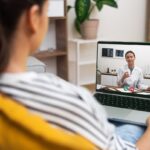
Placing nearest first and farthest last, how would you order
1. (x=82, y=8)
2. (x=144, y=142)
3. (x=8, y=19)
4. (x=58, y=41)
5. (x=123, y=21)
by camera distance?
1. (x=8, y=19)
2. (x=144, y=142)
3. (x=82, y=8)
4. (x=58, y=41)
5. (x=123, y=21)

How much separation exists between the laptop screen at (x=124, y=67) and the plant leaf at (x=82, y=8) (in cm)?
157

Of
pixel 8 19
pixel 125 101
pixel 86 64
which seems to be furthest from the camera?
pixel 86 64

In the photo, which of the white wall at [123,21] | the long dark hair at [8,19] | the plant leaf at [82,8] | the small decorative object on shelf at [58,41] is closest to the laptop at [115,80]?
the long dark hair at [8,19]

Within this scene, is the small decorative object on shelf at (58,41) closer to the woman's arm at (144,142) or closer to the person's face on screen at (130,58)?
the person's face on screen at (130,58)

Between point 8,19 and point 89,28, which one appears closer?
point 8,19

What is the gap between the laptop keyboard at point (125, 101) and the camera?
1.13 m

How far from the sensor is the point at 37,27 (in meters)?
0.56

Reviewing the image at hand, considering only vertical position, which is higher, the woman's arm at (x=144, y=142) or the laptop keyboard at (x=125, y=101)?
the laptop keyboard at (x=125, y=101)

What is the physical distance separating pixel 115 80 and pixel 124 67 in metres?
0.06

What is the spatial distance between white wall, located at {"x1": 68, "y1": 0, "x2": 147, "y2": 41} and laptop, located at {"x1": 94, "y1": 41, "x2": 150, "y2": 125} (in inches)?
72.4

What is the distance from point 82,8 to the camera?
278cm

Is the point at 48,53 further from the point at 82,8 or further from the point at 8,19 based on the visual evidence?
the point at 8,19

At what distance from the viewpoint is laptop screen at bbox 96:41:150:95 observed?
→ 1.20 metres

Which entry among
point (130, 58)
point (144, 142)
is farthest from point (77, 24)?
point (144, 142)
